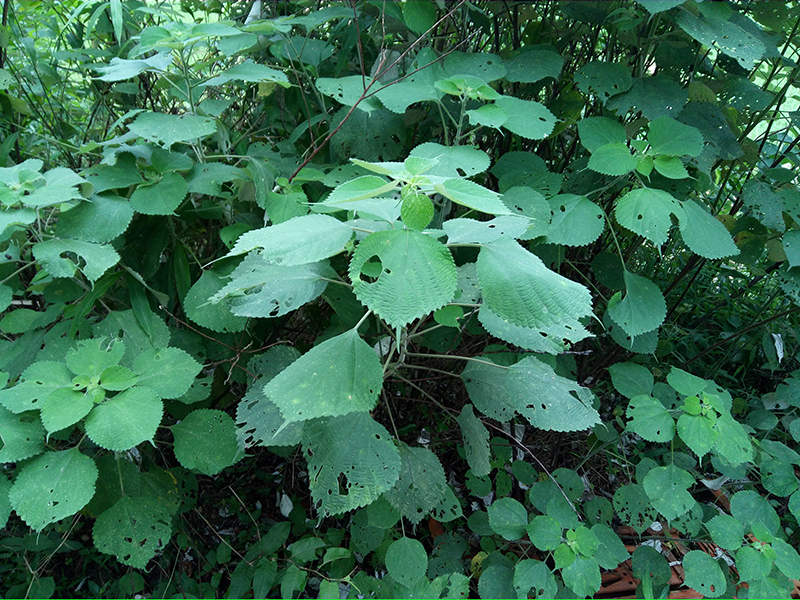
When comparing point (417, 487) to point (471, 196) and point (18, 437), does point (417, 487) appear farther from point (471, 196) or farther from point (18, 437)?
point (18, 437)

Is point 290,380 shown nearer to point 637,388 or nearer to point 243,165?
point 243,165

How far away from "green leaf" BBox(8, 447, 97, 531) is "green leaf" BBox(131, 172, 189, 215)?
53 cm

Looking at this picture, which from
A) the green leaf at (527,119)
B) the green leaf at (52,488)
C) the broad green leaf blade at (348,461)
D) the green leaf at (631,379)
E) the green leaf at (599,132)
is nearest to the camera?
the green leaf at (52,488)

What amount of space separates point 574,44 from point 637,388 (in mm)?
1139

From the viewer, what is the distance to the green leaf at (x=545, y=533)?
1303 mm

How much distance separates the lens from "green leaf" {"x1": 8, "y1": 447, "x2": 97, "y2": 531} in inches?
36.2

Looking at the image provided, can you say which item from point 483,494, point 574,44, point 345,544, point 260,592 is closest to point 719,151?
point 574,44

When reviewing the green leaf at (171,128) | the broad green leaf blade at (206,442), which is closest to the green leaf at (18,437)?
the broad green leaf blade at (206,442)

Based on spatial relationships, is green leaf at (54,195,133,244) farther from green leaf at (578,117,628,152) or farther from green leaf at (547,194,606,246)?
green leaf at (578,117,628,152)

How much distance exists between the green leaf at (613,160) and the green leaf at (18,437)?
4.44 feet

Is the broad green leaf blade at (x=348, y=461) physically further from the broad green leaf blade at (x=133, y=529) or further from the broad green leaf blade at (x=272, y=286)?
the broad green leaf blade at (x=133, y=529)

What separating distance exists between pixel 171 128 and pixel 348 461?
0.84 m

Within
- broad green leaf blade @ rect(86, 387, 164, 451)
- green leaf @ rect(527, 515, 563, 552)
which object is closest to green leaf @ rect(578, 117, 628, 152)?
green leaf @ rect(527, 515, 563, 552)

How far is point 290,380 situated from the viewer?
92cm
